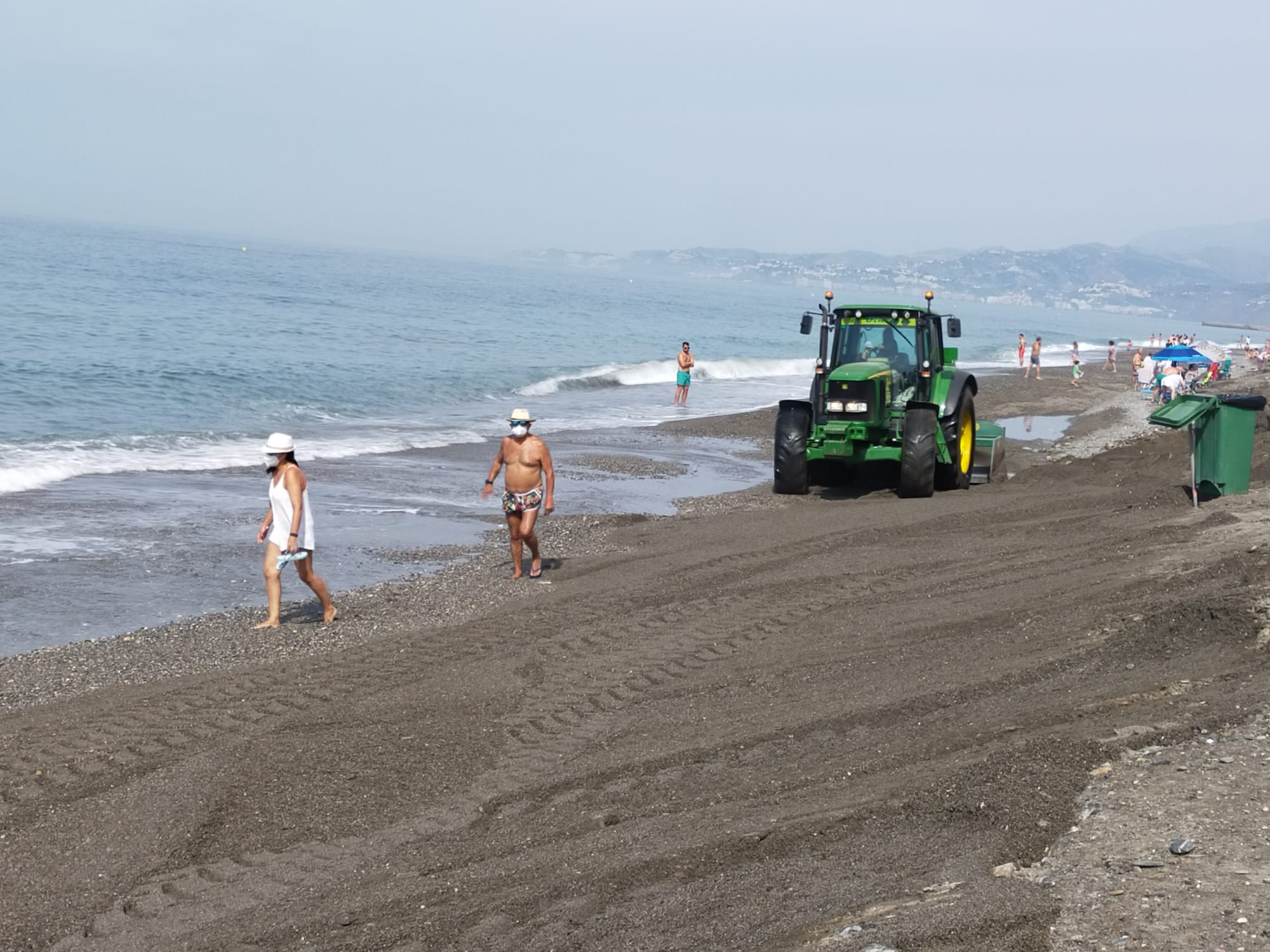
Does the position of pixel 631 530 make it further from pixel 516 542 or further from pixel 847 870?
pixel 847 870

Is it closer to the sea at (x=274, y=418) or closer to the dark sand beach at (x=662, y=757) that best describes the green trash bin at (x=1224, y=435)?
the dark sand beach at (x=662, y=757)

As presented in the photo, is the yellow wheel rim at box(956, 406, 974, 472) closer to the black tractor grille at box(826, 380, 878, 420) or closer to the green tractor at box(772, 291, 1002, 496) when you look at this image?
the green tractor at box(772, 291, 1002, 496)

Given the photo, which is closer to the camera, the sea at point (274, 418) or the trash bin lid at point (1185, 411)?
the sea at point (274, 418)

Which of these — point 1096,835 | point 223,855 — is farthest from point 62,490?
point 1096,835

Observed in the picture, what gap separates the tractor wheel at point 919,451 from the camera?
1408 cm

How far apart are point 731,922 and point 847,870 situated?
52 cm

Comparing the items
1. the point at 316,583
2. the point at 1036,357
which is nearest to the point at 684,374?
the point at 1036,357

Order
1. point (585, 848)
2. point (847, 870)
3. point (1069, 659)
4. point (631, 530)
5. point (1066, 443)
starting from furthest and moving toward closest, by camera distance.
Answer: point (1066, 443) < point (631, 530) < point (1069, 659) < point (585, 848) < point (847, 870)

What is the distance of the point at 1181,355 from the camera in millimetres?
30719

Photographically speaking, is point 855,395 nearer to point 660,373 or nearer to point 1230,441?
point 1230,441

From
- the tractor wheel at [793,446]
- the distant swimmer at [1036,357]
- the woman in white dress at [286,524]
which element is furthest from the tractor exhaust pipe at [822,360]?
the distant swimmer at [1036,357]

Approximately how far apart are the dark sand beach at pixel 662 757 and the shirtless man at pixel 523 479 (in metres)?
0.57

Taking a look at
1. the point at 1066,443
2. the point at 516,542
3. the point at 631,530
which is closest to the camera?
the point at 516,542

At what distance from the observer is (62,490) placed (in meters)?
15.2
